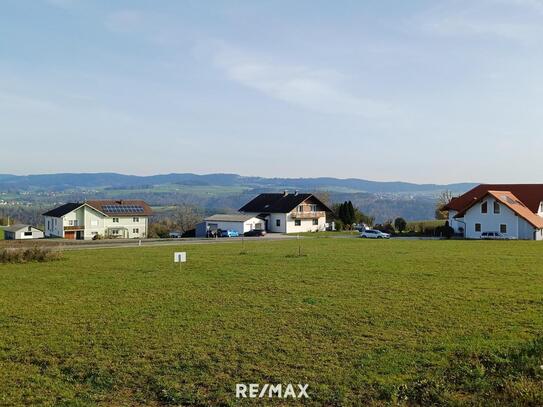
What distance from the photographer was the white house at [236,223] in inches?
2832

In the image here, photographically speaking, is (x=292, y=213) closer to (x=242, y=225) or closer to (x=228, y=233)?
(x=242, y=225)

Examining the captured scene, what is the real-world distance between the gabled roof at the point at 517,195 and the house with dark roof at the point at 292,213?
1897 cm

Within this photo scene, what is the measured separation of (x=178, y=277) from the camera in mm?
22625

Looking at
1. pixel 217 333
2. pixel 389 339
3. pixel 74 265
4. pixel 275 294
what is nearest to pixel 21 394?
pixel 217 333

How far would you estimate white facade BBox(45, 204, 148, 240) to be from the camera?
254ft

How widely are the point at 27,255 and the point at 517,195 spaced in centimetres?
5453

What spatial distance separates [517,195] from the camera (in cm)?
6359

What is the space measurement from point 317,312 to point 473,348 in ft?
15.8

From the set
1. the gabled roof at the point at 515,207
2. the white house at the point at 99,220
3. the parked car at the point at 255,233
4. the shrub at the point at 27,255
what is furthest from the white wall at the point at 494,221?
the white house at the point at 99,220

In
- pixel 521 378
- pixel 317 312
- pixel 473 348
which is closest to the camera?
pixel 521 378

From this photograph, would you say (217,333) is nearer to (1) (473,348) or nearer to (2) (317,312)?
(2) (317,312)

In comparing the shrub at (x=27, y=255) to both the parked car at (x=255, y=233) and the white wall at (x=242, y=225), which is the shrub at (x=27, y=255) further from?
the white wall at (x=242, y=225)

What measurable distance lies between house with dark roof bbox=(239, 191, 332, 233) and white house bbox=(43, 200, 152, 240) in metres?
17.6

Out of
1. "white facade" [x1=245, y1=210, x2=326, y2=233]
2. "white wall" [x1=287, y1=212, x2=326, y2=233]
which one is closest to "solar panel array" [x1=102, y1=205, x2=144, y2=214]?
"white facade" [x1=245, y1=210, x2=326, y2=233]
